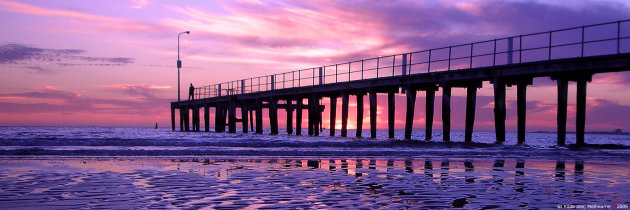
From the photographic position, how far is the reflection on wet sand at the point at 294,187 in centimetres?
662

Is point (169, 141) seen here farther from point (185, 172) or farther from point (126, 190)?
point (126, 190)

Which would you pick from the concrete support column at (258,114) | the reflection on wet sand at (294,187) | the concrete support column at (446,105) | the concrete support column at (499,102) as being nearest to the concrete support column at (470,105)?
the concrete support column at (446,105)

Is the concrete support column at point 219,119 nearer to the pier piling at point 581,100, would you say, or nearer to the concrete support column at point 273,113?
the concrete support column at point 273,113

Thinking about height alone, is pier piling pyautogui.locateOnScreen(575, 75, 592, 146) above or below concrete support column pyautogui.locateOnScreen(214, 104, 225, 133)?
above

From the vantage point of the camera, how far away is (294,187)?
8102 millimetres

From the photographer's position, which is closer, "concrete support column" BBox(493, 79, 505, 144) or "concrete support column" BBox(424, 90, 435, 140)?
"concrete support column" BBox(493, 79, 505, 144)

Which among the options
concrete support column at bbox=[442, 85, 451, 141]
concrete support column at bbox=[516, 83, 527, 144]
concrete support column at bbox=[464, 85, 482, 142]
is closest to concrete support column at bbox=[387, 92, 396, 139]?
concrete support column at bbox=[442, 85, 451, 141]

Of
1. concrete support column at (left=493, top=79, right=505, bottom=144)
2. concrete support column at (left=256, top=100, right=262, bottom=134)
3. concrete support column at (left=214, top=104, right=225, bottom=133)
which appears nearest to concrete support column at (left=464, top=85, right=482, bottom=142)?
concrete support column at (left=493, top=79, right=505, bottom=144)

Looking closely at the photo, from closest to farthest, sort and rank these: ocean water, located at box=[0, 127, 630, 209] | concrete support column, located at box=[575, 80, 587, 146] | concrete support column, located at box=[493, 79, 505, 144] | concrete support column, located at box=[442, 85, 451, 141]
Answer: ocean water, located at box=[0, 127, 630, 209]
concrete support column, located at box=[575, 80, 587, 146]
concrete support column, located at box=[493, 79, 505, 144]
concrete support column, located at box=[442, 85, 451, 141]

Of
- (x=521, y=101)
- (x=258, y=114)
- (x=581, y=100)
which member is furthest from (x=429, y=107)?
(x=258, y=114)

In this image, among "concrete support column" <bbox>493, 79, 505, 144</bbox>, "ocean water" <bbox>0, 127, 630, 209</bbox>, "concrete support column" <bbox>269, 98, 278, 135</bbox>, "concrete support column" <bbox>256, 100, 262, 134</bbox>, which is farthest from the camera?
"concrete support column" <bbox>256, 100, 262, 134</bbox>

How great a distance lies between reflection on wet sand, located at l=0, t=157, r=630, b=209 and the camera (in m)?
6.62

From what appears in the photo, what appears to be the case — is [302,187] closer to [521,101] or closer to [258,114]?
[521,101]

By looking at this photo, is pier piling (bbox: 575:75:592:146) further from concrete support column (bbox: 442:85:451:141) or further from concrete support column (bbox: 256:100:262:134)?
concrete support column (bbox: 256:100:262:134)
